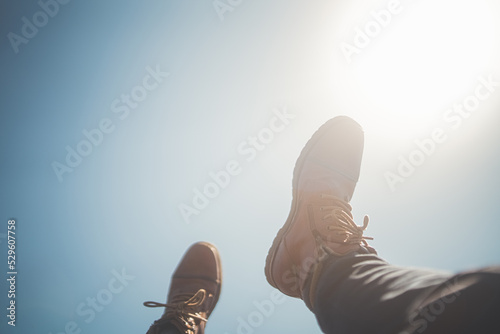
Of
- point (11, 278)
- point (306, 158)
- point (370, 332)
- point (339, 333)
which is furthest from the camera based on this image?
point (11, 278)

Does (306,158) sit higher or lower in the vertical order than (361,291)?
higher

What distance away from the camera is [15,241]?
83.2 inches

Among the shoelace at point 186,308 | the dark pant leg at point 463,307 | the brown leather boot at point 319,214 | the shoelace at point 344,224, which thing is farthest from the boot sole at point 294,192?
the dark pant leg at point 463,307

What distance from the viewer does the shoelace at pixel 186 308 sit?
Answer: 148 cm

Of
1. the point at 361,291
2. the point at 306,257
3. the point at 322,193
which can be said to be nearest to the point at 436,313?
the point at 361,291

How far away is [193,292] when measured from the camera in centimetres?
174

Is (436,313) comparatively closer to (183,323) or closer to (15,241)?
(183,323)

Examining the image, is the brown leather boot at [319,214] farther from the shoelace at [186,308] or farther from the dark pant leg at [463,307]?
the shoelace at [186,308]

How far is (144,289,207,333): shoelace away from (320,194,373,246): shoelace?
0.97 m

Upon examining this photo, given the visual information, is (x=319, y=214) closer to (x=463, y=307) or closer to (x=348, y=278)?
(x=348, y=278)

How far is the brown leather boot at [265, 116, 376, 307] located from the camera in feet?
3.25

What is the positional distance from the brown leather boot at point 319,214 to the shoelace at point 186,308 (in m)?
0.53

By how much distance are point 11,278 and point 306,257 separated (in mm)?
2397

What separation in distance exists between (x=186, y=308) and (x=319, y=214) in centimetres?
99
